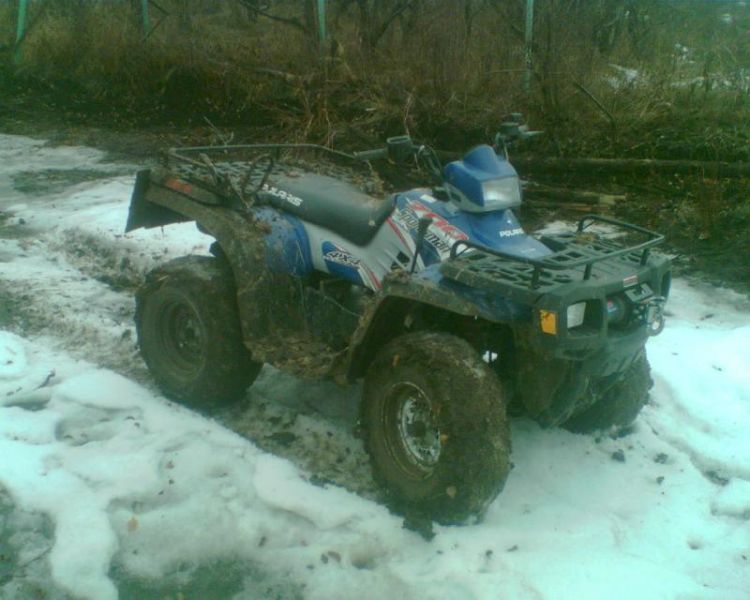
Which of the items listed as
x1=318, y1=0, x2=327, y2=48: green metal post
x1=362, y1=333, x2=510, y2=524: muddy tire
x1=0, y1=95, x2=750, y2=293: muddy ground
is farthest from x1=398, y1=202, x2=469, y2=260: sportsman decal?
x1=318, y1=0, x2=327, y2=48: green metal post

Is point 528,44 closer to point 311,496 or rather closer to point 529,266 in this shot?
point 529,266

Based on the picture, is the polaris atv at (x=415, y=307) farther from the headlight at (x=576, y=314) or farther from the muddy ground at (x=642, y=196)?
the muddy ground at (x=642, y=196)

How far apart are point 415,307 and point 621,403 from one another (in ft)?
3.67

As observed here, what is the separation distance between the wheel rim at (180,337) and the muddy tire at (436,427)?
1202 millimetres

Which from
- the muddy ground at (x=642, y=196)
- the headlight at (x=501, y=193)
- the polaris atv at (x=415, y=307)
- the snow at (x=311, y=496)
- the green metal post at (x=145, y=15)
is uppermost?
the green metal post at (x=145, y=15)

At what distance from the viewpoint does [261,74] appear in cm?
1137

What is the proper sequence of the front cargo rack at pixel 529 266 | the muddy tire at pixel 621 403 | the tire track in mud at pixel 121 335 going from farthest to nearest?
1. the tire track in mud at pixel 121 335
2. the muddy tire at pixel 621 403
3. the front cargo rack at pixel 529 266

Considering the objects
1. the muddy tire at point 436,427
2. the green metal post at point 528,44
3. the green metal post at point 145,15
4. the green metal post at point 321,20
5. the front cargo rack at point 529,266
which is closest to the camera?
the front cargo rack at point 529,266

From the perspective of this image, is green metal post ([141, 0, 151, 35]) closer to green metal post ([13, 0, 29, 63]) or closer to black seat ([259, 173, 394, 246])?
green metal post ([13, 0, 29, 63])

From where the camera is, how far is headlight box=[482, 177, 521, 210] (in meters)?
3.81

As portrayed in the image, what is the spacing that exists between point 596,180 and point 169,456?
5738 millimetres

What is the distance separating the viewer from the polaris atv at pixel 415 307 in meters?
3.40

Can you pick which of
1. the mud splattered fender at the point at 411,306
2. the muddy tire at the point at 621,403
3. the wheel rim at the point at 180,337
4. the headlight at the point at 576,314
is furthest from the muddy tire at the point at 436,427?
the wheel rim at the point at 180,337

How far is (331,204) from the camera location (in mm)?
4449
